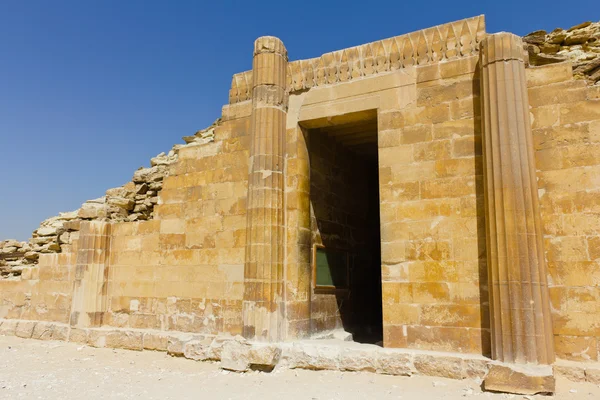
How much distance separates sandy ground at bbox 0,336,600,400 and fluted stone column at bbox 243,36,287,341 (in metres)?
0.94

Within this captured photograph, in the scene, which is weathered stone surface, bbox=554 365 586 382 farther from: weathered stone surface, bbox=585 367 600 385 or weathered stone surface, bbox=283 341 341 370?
weathered stone surface, bbox=283 341 341 370

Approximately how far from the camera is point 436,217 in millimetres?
7211

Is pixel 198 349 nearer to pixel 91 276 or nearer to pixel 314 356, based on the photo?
pixel 314 356

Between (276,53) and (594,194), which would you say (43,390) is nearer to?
(276,53)

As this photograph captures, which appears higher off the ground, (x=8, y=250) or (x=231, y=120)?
(x=231, y=120)

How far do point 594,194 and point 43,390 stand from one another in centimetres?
809

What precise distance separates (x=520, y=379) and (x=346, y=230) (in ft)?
16.3

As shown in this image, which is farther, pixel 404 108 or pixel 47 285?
pixel 47 285

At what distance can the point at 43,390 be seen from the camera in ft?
22.1

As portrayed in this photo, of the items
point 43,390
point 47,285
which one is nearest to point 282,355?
point 43,390

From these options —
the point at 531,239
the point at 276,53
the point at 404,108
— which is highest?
the point at 276,53

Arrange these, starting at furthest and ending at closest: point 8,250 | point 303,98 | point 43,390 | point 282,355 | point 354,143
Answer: point 8,250 → point 354,143 → point 303,98 → point 282,355 → point 43,390

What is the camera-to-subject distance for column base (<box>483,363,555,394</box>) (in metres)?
5.70

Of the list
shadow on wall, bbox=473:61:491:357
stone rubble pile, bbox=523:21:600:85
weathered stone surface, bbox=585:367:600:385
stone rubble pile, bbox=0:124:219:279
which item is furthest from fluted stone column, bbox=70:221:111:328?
stone rubble pile, bbox=523:21:600:85
